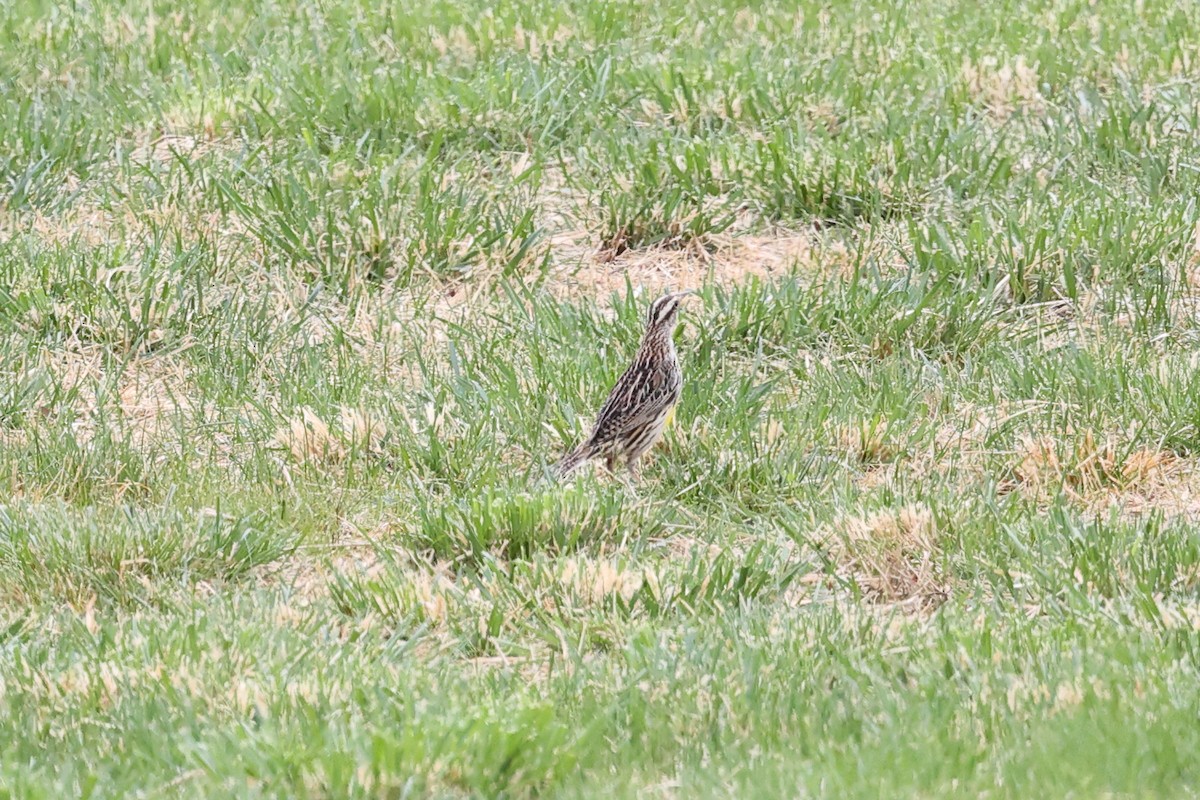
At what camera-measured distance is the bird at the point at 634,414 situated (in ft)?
22.2

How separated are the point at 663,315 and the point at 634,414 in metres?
0.71

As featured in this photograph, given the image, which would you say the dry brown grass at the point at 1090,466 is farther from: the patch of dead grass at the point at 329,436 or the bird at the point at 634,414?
the patch of dead grass at the point at 329,436

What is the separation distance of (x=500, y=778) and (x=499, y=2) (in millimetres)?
7735

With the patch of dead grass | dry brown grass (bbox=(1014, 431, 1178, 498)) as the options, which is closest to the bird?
the patch of dead grass

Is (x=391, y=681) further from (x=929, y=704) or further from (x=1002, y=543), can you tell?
(x=1002, y=543)

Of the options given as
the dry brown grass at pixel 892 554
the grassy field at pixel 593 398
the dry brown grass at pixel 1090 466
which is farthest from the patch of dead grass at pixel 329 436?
the dry brown grass at pixel 1090 466

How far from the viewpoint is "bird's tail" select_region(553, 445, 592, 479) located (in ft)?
22.3

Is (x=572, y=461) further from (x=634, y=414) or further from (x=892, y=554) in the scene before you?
(x=892, y=554)

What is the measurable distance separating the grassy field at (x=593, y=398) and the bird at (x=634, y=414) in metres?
0.16

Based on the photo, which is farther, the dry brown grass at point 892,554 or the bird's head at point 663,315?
the bird's head at point 663,315

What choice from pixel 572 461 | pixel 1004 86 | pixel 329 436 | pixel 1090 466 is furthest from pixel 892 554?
pixel 1004 86

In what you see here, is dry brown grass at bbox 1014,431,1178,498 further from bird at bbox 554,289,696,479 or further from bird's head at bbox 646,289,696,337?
bird's head at bbox 646,289,696,337

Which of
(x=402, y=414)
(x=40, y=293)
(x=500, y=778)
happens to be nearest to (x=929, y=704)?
(x=500, y=778)

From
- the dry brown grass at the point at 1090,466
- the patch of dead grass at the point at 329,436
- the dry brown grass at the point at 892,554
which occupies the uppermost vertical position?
the dry brown grass at the point at 892,554
